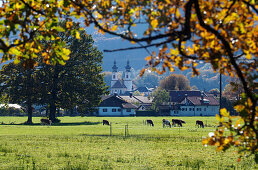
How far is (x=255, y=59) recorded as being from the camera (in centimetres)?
762

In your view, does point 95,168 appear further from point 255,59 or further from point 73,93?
point 73,93

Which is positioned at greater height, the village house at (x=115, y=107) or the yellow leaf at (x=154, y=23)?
the village house at (x=115, y=107)

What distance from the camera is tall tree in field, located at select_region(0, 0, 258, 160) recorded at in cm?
734

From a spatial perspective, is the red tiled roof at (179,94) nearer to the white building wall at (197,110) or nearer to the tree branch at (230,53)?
the white building wall at (197,110)

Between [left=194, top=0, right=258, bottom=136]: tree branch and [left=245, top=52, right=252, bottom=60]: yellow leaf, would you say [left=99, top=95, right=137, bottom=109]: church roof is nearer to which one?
[left=245, top=52, right=252, bottom=60]: yellow leaf

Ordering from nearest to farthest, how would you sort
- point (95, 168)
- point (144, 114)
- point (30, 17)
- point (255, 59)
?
1. point (255, 59)
2. point (30, 17)
3. point (95, 168)
4. point (144, 114)

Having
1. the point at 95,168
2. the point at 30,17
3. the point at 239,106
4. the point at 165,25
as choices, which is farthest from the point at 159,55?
the point at 95,168

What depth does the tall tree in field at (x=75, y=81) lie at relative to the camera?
243 ft

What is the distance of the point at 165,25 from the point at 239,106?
1.68 metres

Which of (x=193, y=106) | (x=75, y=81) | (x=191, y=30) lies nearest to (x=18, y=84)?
(x=75, y=81)

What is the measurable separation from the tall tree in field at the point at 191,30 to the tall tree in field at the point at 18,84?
217 ft

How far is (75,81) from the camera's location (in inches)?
2940

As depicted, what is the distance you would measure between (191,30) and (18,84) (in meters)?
68.9

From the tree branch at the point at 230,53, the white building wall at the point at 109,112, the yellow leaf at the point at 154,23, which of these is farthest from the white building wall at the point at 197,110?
the yellow leaf at the point at 154,23
